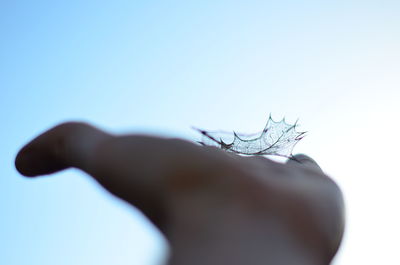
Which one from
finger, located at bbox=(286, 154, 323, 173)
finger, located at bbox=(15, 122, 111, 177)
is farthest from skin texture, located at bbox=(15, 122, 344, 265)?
finger, located at bbox=(286, 154, 323, 173)

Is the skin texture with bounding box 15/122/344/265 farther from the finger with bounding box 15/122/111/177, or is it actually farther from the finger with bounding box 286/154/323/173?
the finger with bounding box 286/154/323/173

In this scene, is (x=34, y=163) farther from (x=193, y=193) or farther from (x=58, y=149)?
(x=193, y=193)

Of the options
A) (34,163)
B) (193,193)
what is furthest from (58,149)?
(193,193)

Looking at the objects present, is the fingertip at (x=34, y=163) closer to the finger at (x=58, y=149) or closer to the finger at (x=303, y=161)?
the finger at (x=58, y=149)

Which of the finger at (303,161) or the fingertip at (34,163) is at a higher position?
the finger at (303,161)

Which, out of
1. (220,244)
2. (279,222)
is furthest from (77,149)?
(279,222)

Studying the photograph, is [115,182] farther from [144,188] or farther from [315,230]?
[315,230]

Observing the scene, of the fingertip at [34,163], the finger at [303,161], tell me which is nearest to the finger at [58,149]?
the fingertip at [34,163]
